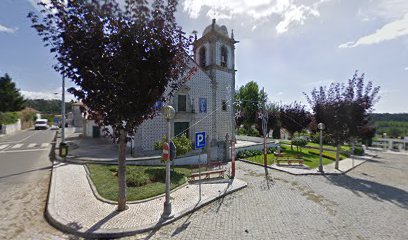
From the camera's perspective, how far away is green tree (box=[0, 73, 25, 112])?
142 feet

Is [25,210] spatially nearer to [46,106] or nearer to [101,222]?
[101,222]

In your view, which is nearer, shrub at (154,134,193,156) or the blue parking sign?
the blue parking sign

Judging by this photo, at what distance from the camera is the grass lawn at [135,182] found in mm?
7562

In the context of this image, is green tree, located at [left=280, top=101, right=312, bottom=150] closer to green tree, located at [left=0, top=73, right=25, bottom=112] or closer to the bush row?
the bush row

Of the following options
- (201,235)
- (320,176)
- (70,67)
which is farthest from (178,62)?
(320,176)

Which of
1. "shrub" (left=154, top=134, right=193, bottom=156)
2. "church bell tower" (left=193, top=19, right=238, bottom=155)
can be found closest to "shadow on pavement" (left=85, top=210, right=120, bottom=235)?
"shrub" (left=154, top=134, right=193, bottom=156)

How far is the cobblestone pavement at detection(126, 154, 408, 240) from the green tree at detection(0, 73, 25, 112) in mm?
55372

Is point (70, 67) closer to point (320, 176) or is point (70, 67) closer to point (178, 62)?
point (178, 62)

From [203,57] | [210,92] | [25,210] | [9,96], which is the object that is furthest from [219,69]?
[9,96]

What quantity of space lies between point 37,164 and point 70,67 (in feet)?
35.3

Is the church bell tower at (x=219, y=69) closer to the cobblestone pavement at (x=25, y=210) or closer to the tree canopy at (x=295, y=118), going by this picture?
the tree canopy at (x=295, y=118)

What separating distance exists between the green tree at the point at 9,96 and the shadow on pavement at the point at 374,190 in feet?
192

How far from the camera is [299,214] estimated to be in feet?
22.3

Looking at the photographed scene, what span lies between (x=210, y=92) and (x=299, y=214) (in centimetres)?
1507
